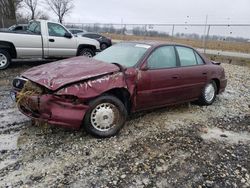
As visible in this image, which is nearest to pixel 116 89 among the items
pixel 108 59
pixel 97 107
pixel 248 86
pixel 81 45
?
pixel 97 107

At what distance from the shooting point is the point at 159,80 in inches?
205

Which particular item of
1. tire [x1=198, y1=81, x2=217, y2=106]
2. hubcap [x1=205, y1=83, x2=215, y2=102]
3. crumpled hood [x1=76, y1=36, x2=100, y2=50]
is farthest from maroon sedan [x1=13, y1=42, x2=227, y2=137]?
crumpled hood [x1=76, y1=36, x2=100, y2=50]

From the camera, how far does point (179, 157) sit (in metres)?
4.08

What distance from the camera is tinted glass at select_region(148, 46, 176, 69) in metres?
5.20

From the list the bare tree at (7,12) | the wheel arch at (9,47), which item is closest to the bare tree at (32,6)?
the bare tree at (7,12)

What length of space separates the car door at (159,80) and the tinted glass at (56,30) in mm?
5886

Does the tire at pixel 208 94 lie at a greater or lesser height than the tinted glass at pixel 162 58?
lesser

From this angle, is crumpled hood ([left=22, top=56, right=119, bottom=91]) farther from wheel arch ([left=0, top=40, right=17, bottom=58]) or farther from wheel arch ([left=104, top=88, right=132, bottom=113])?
wheel arch ([left=0, top=40, right=17, bottom=58])

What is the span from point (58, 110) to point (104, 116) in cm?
75

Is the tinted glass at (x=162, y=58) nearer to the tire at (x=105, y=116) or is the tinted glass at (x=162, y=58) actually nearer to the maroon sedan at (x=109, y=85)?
the maroon sedan at (x=109, y=85)

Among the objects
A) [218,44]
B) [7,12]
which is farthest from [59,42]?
[7,12]

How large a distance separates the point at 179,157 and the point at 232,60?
1303 cm

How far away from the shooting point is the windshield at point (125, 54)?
5.09m

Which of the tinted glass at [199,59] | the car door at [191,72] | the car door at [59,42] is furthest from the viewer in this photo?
the car door at [59,42]
